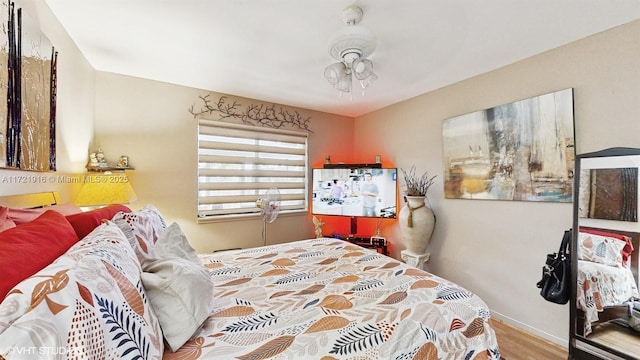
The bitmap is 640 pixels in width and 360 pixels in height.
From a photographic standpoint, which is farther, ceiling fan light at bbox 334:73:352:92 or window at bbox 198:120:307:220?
window at bbox 198:120:307:220

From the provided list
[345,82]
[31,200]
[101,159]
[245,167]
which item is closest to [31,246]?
[31,200]

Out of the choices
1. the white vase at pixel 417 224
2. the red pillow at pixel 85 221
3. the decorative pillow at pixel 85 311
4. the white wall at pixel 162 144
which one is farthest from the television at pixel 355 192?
the decorative pillow at pixel 85 311

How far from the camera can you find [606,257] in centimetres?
168

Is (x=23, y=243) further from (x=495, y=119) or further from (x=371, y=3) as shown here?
(x=495, y=119)

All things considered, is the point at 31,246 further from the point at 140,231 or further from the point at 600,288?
the point at 600,288

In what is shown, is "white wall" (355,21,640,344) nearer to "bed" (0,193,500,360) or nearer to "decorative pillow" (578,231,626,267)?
"decorative pillow" (578,231,626,267)

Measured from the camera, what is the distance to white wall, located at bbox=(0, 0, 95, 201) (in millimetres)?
1395

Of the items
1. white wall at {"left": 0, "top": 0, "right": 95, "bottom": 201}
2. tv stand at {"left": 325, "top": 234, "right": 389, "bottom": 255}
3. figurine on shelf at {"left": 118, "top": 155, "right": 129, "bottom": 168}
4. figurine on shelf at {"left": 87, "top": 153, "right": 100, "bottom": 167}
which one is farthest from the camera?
tv stand at {"left": 325, "top": 234, "right": 389, "bottom": 255}

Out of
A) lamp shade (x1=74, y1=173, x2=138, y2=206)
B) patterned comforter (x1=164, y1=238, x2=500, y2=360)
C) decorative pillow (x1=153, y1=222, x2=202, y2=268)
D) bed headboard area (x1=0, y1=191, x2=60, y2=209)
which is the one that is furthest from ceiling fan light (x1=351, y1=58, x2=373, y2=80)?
lamp shade (x1=74, y1=173, x2=138, y2=206)

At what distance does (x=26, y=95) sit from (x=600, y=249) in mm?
3479

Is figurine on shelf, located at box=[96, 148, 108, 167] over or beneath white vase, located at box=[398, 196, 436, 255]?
over

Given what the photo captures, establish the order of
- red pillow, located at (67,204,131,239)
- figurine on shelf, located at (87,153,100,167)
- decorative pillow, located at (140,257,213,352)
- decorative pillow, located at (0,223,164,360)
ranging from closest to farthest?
decorative pillow, located at (0,223,164,360), decorative pillow, located at (140,257,213,352), red pillow, located at (67,204,131,239), figurine on shelf, located at (87,153,100,167)

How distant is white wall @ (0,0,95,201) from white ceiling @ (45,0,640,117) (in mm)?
120

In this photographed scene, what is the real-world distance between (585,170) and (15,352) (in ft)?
8.98
